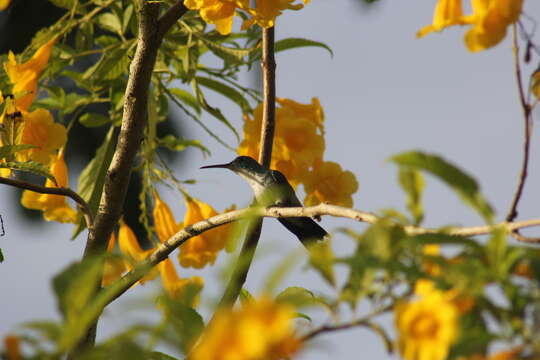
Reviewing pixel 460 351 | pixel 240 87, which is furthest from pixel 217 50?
pixel 460 351

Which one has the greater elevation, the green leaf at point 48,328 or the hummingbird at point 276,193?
the green leaf at point 48,328

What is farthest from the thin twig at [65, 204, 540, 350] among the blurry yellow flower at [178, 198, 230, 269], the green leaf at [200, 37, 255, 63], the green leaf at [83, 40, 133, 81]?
the green leaf at [83, 40, 133, 81]

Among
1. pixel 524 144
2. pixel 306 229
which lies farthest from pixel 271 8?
pixel 306 229

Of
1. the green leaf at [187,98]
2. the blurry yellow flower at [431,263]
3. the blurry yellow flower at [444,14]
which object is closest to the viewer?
the blurry yellow flower at [431,263]

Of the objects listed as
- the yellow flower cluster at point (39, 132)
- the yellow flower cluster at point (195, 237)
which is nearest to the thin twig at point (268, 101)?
the yellow flower cluster at point (195, 237)

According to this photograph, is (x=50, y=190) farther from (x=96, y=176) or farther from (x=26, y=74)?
(x=96, y=176)

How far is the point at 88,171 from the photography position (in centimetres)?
292

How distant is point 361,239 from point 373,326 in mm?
120

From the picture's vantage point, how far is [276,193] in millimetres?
3703

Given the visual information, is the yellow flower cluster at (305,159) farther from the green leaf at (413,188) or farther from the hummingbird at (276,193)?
the green leaf at (413,188)

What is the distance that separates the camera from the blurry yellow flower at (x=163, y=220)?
8.93ft

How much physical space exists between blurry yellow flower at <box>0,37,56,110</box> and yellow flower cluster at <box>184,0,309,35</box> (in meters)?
0.82

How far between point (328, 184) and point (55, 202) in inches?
38.9

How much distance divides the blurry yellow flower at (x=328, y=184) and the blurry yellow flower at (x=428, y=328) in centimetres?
173
